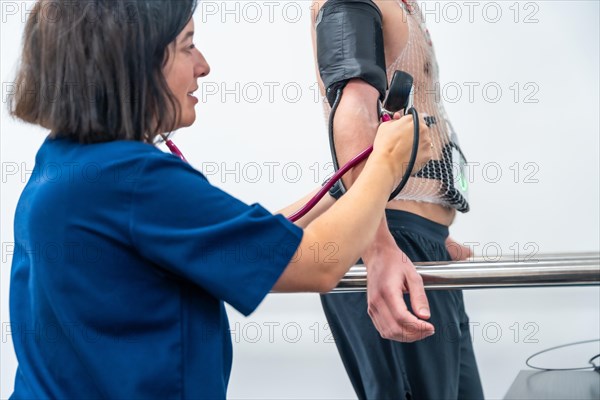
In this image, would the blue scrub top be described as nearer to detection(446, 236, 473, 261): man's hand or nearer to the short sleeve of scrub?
the short sleeve of scrub

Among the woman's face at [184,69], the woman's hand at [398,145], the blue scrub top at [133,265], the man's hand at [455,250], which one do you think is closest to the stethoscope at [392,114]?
the woman's hand at [398,145]

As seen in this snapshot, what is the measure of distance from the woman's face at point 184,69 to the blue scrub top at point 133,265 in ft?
0.36

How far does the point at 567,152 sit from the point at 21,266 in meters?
1.73

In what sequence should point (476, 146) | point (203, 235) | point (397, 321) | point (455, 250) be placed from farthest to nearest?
point (476, 146) < point (455, 250) < point (397, 321) < point (203, 235)

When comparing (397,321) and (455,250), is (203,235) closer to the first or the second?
(397,321)

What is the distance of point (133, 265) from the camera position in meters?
0.88

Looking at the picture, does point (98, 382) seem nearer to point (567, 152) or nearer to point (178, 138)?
point (178, 138)

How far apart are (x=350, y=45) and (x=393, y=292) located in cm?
40

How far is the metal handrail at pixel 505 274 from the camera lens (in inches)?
47.6

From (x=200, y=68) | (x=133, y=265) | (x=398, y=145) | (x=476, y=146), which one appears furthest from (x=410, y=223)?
(x=476, y=146)

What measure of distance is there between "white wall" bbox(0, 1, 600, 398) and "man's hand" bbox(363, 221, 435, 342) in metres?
1.14

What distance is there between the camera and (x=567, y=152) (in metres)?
2.33

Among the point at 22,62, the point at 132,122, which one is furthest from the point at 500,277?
the point at 22,62

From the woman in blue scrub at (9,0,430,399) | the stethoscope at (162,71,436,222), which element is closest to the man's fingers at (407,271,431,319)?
the stethoscope at (162,71,436,222)
